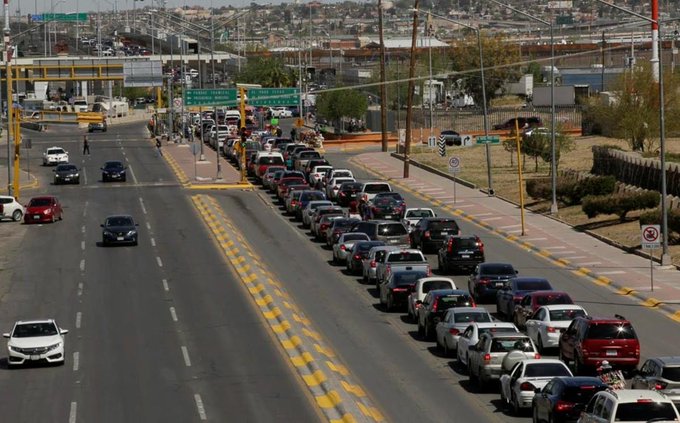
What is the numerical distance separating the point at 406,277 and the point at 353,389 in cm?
1218

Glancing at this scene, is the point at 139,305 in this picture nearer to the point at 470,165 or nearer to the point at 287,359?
the point at 287,359

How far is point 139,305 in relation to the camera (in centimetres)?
4647

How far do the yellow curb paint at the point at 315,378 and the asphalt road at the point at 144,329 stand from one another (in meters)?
0.26

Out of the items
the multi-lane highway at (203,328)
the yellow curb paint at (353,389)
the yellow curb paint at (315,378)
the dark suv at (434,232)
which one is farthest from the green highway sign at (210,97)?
the yellow curb paint at (353,389)

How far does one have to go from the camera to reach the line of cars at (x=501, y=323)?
90.3ft

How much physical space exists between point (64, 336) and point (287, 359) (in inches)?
281

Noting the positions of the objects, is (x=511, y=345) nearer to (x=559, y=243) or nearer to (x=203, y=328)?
(x=203, y=328)

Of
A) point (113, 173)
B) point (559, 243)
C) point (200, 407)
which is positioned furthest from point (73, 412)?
point (113, 173)

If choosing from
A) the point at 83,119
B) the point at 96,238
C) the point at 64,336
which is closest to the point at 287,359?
the point at 64,336

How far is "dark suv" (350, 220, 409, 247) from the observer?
57.1 meters

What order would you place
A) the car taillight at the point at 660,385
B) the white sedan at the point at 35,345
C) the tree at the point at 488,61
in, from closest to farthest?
the car taillight at the point at 660,385
the white sedan at the point at 35,345
the tree at the point at 488,61

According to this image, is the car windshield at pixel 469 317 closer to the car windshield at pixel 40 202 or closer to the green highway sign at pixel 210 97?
the car windshield at pixel 40 202

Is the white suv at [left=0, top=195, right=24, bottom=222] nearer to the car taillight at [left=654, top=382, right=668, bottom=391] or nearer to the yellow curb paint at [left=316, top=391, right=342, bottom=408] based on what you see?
the yellow curb paint at [left=316, top=391, right=342, bottom=408]

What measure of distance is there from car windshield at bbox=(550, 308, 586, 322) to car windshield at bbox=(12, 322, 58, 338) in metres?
12.4
